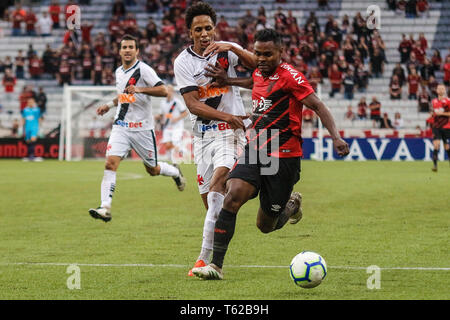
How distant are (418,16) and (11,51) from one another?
18.2m

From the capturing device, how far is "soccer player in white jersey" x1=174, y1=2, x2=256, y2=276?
7883mm

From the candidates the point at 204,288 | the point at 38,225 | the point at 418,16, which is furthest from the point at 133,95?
the point at 418,16

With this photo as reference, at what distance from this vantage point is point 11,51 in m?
36.9

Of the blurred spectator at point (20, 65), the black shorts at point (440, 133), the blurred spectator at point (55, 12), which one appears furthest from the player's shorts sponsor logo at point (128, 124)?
the blurred spectator at point (55, 12)

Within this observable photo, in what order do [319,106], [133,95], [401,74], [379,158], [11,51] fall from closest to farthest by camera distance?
[319,106] < [133,95] < [379,158] < [401,74] < [11,51]

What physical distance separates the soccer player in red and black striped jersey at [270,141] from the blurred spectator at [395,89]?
24.4 meters

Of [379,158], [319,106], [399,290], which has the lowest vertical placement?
[379,158]

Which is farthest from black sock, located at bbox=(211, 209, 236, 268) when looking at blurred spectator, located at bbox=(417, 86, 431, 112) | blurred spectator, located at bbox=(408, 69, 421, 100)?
blurred spectator, located at bbox=(408, 69, 421, 100)

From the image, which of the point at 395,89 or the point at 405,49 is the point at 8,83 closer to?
the point at 395,89

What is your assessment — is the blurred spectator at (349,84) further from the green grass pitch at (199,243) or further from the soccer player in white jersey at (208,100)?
the soccer player in white jersey at (208,100)

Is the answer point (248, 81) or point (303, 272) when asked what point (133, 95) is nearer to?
point (248, 81)

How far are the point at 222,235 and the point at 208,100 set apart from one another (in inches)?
63.3

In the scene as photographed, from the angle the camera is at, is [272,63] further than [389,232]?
No

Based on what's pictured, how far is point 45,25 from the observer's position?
120 feet
